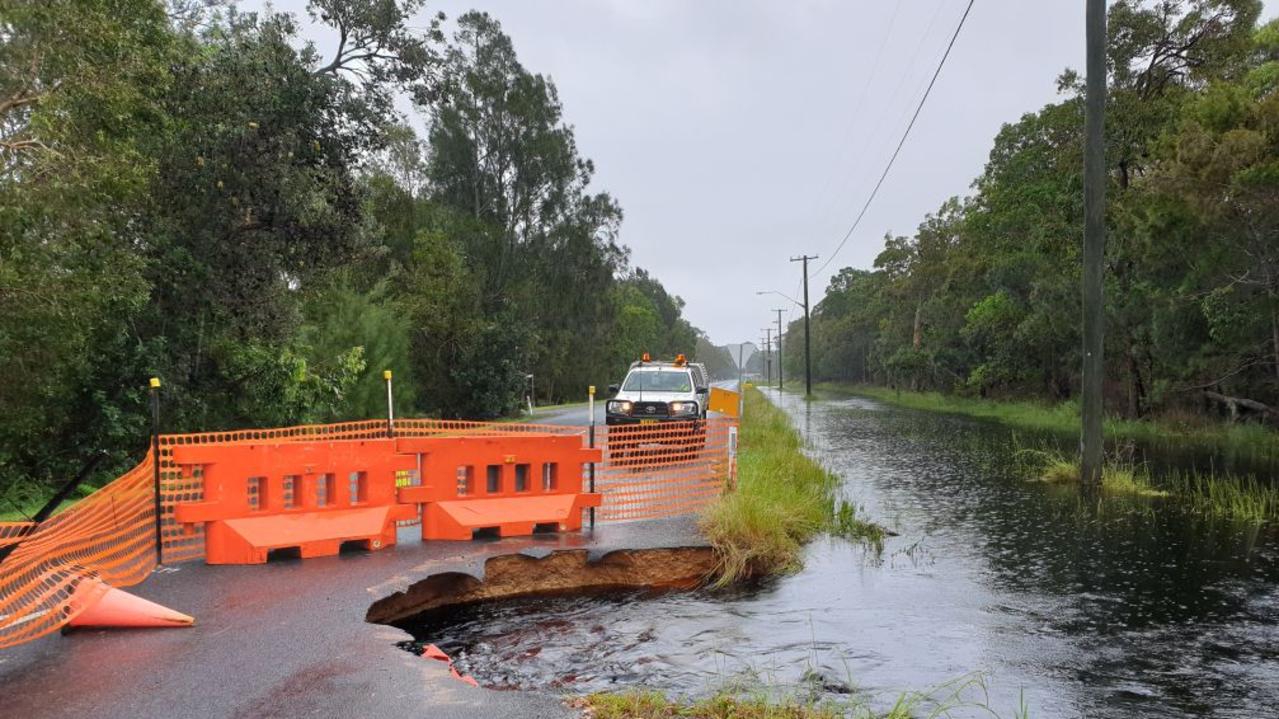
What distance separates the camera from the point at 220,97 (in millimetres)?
14633

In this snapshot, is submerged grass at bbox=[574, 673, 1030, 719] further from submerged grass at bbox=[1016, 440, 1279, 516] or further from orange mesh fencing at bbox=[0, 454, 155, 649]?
submerged grass at bbox=[1016, 440, 1279, 516]

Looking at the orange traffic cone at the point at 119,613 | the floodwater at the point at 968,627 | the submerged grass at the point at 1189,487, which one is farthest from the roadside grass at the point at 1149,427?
the orange traffic cone at the point at 119,613

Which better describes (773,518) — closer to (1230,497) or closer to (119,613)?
(119,613)

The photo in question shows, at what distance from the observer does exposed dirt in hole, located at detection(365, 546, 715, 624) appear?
7574 mm

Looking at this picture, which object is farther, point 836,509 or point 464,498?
point 836,509

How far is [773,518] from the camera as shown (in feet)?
32.0

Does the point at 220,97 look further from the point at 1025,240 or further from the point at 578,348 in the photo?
the point at 578,348

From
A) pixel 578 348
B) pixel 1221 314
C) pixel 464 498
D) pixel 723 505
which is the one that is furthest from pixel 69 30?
pixel 578 348

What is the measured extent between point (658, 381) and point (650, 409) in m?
1.83

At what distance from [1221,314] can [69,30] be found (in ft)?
80.0

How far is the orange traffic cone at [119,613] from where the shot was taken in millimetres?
5785

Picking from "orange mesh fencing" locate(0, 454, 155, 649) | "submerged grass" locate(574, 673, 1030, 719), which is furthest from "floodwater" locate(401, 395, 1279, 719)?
"orange mesh fencing" locate(0, 454, 155, 649)

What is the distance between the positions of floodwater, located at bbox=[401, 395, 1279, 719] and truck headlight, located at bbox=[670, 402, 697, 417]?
6517 mm

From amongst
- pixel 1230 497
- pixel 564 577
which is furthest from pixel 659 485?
pixel 1230 497
